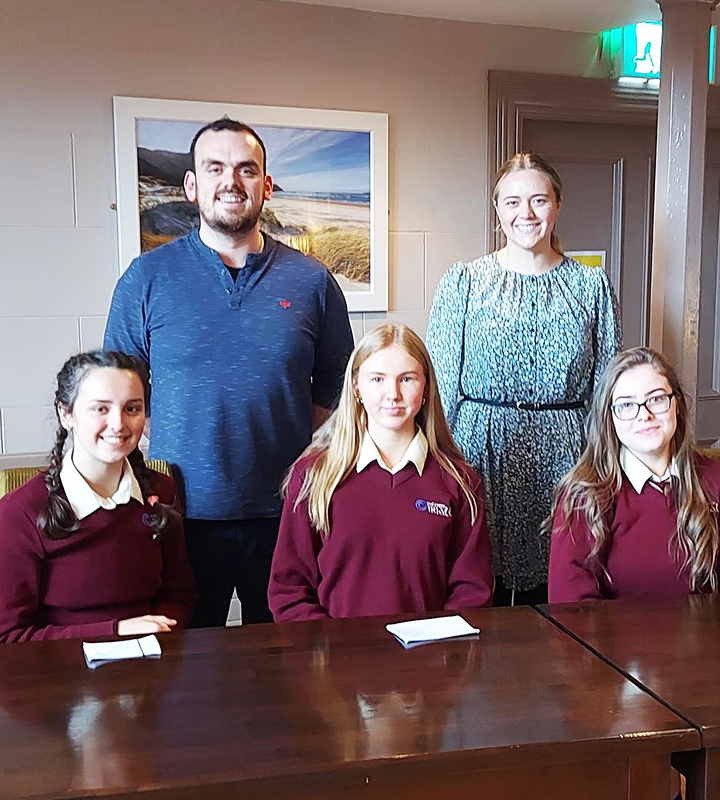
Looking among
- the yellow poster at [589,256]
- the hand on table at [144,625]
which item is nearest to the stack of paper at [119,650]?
the hand on table at [144,625]

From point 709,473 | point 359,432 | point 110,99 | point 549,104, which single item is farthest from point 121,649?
point 549,104

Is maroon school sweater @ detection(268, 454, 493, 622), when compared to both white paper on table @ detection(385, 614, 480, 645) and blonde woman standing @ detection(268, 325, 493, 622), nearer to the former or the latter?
blonde woman standing @ detection(268, 325, 493, 622)

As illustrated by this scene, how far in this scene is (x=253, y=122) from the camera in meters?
3.11

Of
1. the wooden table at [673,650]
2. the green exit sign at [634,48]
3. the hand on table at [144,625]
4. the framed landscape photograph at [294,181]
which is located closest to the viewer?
the wooden table at [673,650]

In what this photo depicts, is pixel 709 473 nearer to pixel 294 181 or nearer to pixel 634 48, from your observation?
pixel 294 181

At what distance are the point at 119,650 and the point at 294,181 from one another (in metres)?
2.19

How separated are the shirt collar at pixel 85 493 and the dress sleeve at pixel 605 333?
41.4 inches

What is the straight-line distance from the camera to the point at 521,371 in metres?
2.04

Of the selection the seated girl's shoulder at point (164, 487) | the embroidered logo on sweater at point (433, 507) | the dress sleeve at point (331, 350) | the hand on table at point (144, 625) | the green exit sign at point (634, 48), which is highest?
the green exit sign at point (634, 48)

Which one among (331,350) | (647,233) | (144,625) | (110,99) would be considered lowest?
(144,625)

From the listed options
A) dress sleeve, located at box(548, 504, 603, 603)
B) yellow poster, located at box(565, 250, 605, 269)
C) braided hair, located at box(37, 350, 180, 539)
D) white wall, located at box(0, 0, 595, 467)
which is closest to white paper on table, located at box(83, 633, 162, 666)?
braided hair, located at box(37, 350, 180, 539)

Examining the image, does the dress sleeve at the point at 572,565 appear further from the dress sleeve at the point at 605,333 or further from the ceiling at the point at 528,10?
the ceiling at the point at 528,10

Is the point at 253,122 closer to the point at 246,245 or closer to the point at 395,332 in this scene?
the point at 246,245

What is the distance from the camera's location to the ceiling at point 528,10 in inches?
124
